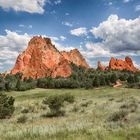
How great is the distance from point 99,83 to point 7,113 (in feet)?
339

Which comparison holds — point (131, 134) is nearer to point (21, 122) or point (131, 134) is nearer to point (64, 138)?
point (64, 138)

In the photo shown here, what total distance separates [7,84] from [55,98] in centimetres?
10648

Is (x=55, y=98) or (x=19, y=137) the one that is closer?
(x=19, y=137)

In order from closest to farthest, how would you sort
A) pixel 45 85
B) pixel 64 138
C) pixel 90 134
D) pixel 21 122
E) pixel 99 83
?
pixel 64 138 → pixel 90 134 → pixel 21 122 → pixel 99 83 → pixel 45 85

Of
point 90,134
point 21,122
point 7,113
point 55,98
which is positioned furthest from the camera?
point 55,98

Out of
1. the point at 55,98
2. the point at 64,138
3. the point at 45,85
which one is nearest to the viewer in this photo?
the point at 64,138

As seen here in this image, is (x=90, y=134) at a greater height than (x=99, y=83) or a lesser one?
lesser

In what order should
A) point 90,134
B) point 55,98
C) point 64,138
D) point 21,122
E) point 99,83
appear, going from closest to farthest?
point 64,138
point 90,134
point 21,122
point 55,98
point 99,83

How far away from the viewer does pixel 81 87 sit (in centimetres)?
13125

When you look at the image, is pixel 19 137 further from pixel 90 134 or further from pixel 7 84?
pixel 7 84

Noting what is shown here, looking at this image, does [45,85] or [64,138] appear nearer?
[64,138]

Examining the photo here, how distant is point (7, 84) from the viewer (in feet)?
439

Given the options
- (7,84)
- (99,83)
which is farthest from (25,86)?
(99,83)

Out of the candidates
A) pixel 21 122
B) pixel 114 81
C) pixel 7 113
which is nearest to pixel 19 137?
pixel 21 122
